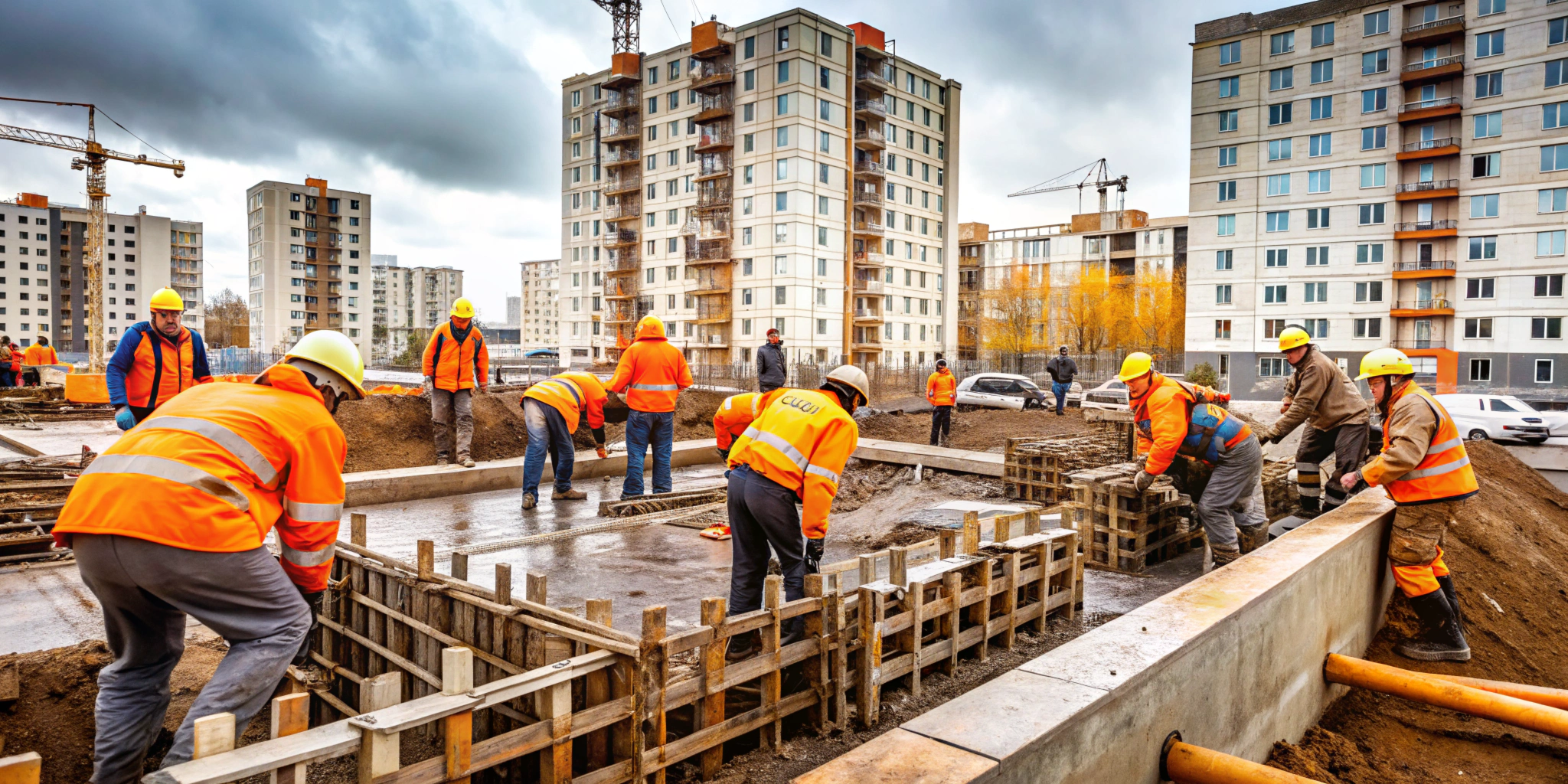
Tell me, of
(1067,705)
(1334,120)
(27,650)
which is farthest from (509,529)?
(1334,120)

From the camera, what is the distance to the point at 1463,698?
16.9ft

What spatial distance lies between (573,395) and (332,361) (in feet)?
18.4

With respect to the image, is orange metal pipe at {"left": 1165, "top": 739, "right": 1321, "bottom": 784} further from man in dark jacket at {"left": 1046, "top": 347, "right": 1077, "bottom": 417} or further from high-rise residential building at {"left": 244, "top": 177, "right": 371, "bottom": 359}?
high-rise residential building at {"left": 244, "top": 177, "right": 371, "bottom": 359}

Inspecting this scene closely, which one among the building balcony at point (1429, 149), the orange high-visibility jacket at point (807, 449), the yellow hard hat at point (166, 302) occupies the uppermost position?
the building balcony at point (1429, 149)

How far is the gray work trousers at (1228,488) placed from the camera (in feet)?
23.0

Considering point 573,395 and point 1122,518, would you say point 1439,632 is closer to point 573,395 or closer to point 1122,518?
point 1122,518

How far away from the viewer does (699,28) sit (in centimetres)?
5709

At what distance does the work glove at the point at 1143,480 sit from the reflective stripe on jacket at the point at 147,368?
731 cm

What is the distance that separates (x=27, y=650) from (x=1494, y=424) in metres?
26.0

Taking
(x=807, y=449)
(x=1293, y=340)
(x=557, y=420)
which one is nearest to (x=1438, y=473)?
(x=1293, y=340)

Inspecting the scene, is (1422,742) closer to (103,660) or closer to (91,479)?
(91,479)

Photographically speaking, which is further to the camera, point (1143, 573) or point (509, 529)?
point (509, 529)

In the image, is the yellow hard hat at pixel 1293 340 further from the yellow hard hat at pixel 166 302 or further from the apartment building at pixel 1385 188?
the apartment building at pixel 1385 188

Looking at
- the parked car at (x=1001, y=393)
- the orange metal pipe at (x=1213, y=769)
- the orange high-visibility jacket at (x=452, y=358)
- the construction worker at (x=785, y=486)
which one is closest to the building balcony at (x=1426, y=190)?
the parked car at (x=1001, y=393)
